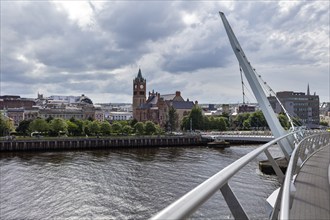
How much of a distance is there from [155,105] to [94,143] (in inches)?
2338

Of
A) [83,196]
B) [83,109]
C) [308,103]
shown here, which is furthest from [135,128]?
[308,103]

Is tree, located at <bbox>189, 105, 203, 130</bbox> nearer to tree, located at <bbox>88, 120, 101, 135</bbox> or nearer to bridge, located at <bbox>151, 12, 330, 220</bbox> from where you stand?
tree, located at <bbox>88, 120, 101, 135</bbox>

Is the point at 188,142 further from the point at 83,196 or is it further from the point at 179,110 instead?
the point at 83,196

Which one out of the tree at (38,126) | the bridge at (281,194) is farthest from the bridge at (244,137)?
the bridge at (281,194)

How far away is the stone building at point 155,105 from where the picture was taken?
389 feet

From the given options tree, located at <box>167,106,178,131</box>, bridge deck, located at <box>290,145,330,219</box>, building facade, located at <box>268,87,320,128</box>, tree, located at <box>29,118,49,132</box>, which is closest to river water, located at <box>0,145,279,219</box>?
bridge deck, located at <box>290,145,330,219</box>

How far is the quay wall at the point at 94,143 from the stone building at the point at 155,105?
115 ft

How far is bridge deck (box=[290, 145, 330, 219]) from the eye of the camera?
4125mm

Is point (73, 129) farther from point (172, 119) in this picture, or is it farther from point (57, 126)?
point (172, 119)

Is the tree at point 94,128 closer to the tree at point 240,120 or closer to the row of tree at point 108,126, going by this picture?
Result: the row of tree at point 108,126

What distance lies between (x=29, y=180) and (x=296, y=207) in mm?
28136

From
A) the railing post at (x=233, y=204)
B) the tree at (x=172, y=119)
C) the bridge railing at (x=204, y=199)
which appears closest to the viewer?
the bridge railing at (x=204, y=199)

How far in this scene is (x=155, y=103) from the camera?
127188mm

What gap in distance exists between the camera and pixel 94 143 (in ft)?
223
